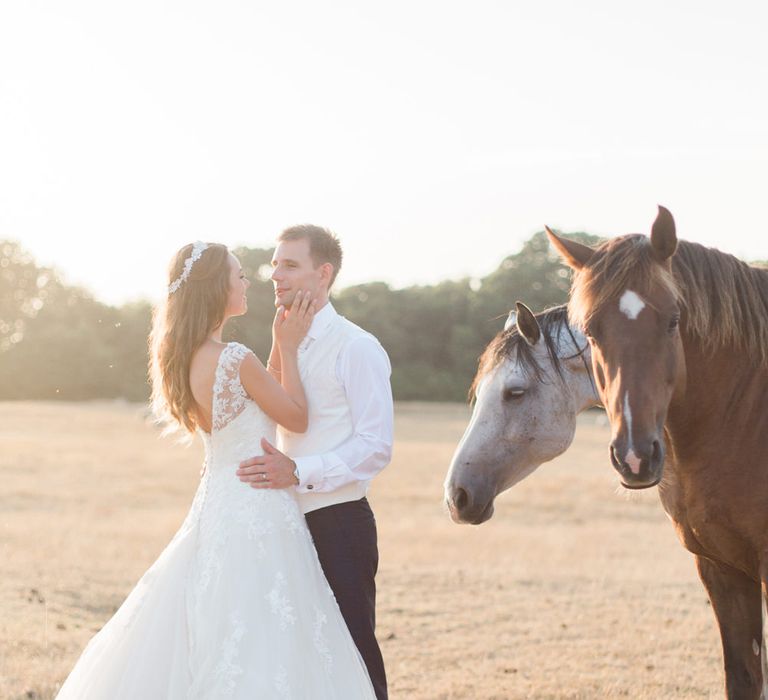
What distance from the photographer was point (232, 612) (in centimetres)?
367

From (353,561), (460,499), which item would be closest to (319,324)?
(353,561)

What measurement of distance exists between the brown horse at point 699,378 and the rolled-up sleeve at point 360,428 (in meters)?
0.85

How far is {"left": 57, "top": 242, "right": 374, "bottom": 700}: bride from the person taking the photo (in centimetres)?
364

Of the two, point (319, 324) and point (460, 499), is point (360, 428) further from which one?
point (460, 499)

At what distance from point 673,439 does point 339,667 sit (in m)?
1.70

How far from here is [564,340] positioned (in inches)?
210

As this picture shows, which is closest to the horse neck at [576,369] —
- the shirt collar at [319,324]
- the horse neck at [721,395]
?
the horse neck at [721,395]

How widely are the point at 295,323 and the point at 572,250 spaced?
1.22 m

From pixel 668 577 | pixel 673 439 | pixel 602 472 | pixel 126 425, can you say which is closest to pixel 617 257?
pixel 673 439

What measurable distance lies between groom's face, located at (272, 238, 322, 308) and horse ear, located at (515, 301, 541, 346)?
1.41 m

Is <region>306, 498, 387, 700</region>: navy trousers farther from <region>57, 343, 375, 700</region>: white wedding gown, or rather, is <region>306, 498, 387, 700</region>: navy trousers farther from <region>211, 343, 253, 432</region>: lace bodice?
<region>211, 343, 253, 432</region>: lace bodice

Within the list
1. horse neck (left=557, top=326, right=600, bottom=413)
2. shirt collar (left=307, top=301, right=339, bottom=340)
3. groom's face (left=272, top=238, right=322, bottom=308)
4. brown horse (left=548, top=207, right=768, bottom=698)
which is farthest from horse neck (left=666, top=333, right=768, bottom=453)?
groom's face (left=272, top=238, right=322, bottom=308)

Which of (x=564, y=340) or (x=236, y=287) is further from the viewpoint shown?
(x=564, y=340)

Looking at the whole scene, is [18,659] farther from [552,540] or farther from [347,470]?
[552,540]
